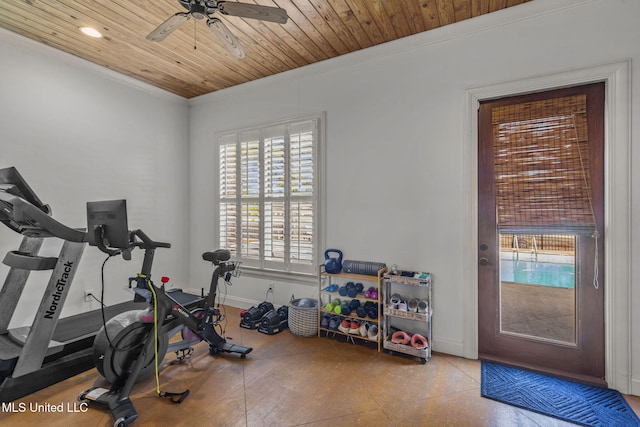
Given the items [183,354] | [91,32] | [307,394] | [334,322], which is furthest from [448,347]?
[91,32]

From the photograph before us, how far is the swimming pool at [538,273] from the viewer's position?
8.43 feet

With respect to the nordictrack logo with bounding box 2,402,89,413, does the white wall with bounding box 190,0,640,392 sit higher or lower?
higher

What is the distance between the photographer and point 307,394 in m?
2.30

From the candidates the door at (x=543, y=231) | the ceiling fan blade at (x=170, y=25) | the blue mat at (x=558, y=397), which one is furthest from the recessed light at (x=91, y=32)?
the blue mat at (x=558, y=397)

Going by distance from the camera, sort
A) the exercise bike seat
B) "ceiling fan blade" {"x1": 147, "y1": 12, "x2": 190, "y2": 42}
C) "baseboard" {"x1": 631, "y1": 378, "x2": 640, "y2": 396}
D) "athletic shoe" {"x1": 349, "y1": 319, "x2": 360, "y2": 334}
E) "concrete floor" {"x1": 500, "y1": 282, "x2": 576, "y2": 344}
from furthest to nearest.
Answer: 1. "athletic shoe" {"x1": 349, "y1": 319, "x2": 360, "y2": 334}
2. the exercise bike seat
3. "concrete floor" {"x1": 500, "y1": 282, "x2": 576, "y2": 344}
4. "baseboard" {"x1": 631, "y1": 378, "x2": 640, "y2": 396}
5. "ceiling fan blade" {"x1": 147, "y1": 12, "x2": 190, "y2": 42}

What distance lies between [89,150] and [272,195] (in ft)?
7.25

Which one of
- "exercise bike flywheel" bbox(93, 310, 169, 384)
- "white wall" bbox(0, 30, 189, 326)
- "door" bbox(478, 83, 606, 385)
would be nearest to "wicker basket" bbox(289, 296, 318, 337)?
"exercise bike flywheel" bbox(93, 310, 169, 384)

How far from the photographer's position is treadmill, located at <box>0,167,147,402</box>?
6.83ft

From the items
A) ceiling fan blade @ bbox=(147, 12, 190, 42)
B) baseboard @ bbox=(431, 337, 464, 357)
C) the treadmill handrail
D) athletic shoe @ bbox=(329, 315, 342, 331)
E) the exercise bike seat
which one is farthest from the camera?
athletic shoe @ bbox=(329, 315, 342, 331)

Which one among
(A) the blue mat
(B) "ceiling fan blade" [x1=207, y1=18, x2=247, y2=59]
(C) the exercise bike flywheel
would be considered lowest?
(A) the blue mat

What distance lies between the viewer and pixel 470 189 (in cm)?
282

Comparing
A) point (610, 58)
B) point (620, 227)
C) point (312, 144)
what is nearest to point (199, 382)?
point (312, 144)

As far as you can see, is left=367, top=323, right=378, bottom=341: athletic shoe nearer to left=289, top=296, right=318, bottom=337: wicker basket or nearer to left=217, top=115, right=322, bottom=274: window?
left=289, top=296, right=318, bottom=337: wicker basket

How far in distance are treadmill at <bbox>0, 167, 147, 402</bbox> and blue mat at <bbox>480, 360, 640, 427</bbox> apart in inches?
129
